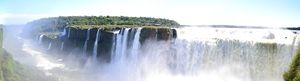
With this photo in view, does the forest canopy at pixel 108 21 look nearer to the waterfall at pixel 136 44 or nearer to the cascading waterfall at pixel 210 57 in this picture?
the waterfall at pixel 136 44

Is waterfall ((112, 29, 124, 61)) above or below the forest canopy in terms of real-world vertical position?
below

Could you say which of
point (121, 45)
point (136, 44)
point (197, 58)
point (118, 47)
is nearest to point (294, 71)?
point (197, 58)

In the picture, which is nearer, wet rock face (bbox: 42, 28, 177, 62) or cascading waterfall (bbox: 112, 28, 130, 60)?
wet rock face (bbox: 42, 28, 177, 62)

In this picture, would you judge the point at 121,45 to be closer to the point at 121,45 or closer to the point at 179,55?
the point at 121,45

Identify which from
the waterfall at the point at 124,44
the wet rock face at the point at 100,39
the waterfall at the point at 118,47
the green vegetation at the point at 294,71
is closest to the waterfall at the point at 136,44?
A: the wet rock face at the point at 100,39

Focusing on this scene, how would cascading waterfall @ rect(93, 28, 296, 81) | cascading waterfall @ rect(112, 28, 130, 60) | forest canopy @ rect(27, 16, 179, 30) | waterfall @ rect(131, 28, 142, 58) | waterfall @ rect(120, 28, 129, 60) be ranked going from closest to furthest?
cascading waterfall @ rect(93, 28, 296, 81) → waterfall @ rect(131, 28, 142, 58) → waterfall @ rect(120, 28, 129, 60) → cascading waterfall @ rect(112, 28, 130, 60) → forest canopy @ rect(27, 16, 179, 30)

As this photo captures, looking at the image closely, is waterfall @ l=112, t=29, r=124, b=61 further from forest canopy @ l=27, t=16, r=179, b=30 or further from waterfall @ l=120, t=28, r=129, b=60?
forest canopy @ l=27, t=16, r=179, b=30

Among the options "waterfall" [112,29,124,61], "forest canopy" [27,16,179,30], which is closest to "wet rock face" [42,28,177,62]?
"waterfall" [112,29,124,61]

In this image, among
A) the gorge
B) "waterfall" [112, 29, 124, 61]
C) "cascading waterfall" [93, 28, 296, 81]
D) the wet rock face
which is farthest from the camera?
"waterfall" [112, 29, 124, 61]
